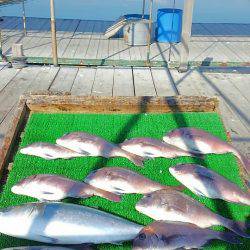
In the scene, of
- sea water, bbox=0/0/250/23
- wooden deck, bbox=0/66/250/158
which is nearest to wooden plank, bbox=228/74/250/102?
wooden deck, bbox=0/66/250/158

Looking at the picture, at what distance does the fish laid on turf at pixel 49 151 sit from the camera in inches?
127

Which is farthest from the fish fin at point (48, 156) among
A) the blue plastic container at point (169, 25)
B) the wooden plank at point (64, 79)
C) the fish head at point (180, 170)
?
the blue plastic container at point (169, 25)

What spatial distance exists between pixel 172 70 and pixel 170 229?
17.0ft

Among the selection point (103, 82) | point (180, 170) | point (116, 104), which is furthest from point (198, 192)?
point (103, 82)

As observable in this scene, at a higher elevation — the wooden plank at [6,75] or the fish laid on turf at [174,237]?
the fish laid on turf at [174,237]

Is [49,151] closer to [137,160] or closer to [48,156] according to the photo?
[48,156]

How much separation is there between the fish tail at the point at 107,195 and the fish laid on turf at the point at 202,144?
0.98 meters

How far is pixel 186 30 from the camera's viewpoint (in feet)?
22.3

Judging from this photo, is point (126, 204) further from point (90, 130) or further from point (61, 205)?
point (90, 130)

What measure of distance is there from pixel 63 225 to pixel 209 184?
A: 1.22m

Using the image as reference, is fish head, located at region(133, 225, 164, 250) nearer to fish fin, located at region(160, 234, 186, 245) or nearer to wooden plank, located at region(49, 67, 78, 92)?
fish fin, located at region(160, 234, 186, 245)

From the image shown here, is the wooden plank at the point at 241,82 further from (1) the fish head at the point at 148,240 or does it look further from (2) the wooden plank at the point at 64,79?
(1) the fish head at the point at 148,240

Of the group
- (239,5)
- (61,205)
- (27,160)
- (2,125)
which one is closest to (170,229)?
(61,205)

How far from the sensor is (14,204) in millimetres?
2646
